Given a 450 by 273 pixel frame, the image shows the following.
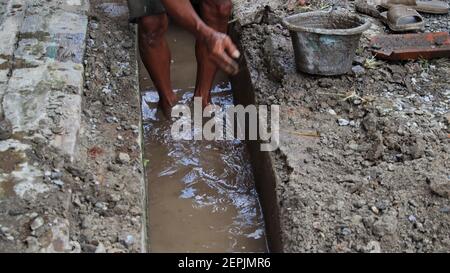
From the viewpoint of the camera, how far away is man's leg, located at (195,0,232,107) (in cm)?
394

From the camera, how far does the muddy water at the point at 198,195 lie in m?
3.56

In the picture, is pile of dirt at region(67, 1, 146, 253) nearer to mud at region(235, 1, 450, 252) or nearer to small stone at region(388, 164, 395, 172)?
mud at region(235, 1, 450, 252)

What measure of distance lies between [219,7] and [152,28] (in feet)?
1.50

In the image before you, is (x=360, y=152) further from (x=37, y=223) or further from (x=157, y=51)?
(x=37, y=223)

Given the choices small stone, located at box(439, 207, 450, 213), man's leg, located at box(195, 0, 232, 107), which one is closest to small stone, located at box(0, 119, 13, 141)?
man's leg, located at box(195, 0, 232, 107)

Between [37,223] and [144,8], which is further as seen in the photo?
[144,8]

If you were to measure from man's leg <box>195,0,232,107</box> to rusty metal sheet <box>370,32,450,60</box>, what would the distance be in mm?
1168

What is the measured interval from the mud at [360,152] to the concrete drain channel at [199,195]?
0.30 meters

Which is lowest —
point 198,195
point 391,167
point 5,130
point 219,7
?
point 198,195

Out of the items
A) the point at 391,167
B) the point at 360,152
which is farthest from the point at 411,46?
the point at 391,167

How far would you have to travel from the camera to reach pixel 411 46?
4434mm

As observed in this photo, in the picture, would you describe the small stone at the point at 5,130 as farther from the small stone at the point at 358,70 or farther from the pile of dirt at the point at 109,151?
the small stone at the point at 358,70

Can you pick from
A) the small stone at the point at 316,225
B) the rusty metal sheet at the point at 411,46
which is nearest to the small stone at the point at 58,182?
the small stone at the point at 316,225

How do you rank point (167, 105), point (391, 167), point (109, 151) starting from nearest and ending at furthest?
point (391, 167), point (109, 151), point (167, 105)
